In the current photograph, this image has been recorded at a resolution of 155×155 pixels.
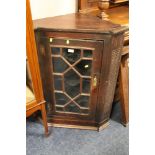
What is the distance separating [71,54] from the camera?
158 cm

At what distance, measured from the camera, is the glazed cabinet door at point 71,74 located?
1.54 m

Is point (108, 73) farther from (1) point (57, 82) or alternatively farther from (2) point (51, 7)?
(2) point (51, 7)

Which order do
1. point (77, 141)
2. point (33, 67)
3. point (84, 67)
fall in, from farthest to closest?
point (77, 141)
point (84, 67)
point (33, 67)

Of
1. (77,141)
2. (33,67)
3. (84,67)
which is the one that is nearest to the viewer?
(33,67)

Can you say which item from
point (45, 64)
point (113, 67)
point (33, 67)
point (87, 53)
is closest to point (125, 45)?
point (113, 67)

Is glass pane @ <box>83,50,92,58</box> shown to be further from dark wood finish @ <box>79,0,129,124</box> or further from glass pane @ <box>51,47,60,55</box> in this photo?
dark wood finish @ <box>79,0,129,124</box>

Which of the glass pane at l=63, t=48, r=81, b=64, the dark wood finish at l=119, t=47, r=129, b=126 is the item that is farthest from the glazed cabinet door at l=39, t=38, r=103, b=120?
the dark wood finish at l=119, t=47, r=129, b=126

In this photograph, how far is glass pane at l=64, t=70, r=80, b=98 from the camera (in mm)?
1658

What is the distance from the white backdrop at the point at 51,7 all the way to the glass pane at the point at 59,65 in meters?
0.38

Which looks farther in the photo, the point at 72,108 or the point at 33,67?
the point at 72,108

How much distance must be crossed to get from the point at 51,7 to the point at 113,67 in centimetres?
65
